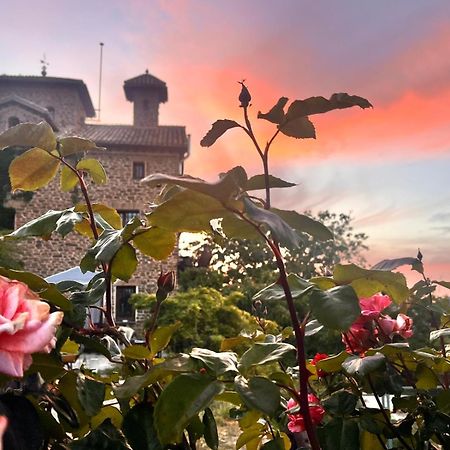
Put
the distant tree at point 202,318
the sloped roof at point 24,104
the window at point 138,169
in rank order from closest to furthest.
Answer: the distant tree at point 202,318
the window at point 138,169
the sloped roof at point 24,104

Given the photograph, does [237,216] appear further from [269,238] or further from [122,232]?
[122,232]

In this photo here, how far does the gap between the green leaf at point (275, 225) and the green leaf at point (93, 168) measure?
0.46m

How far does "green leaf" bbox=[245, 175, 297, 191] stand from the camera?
23.8 inches

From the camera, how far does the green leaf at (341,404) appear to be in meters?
0.64

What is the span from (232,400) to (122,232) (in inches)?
9.4

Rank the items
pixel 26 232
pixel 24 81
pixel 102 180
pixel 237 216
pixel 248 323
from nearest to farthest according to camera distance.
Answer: pixel 237 216 → pixel 26 232 → pixel 102 180 → pixel 248 323 → pixel 24 81

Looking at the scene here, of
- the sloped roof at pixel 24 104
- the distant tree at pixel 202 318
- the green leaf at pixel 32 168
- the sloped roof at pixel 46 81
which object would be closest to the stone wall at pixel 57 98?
the sloped roof at pixel 46 81

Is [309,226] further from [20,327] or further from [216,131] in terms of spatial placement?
[20,327]

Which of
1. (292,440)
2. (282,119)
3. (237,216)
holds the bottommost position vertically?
(292,440)

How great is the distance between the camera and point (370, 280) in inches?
25.3

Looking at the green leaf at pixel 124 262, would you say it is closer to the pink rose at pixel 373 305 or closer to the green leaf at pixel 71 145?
the green leaf at pixel 71 145

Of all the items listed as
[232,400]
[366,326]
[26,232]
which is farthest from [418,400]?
[26,232]

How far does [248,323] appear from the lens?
9.41 meters

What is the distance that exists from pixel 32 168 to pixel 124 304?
12.1 m
